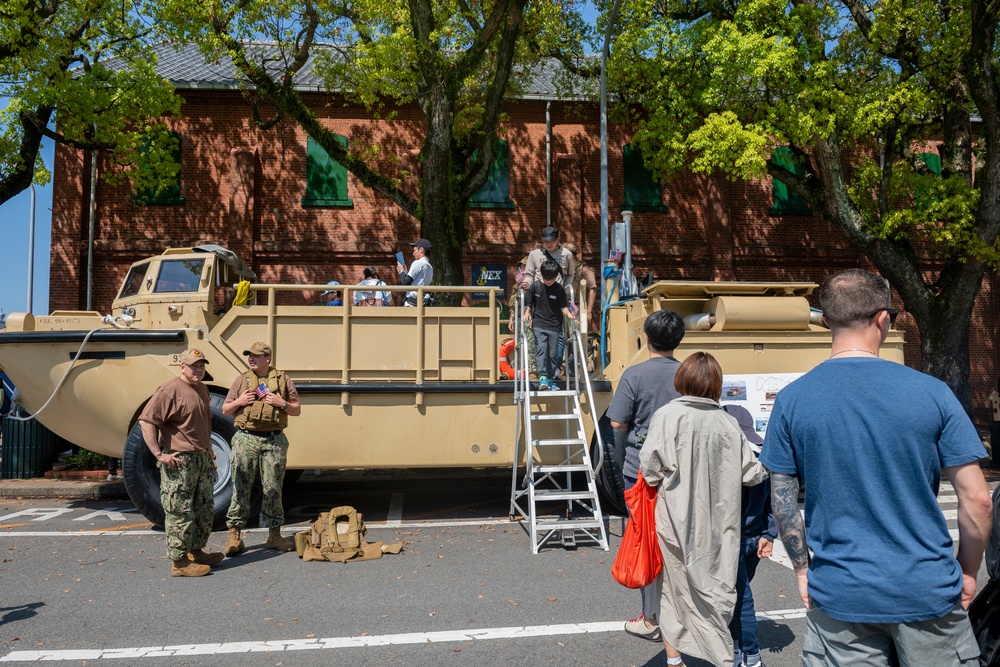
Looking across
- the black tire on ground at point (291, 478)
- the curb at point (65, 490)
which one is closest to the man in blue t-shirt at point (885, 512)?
the black tire on ground at point (291, 478)

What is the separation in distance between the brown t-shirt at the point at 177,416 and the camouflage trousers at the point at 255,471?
423mm

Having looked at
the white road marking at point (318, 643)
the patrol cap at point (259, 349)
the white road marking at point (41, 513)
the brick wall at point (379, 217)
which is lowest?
the white road marking at point (41, 513)

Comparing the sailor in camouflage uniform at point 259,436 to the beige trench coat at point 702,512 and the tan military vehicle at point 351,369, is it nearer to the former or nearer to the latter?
the tan military vehicle at point 351,369

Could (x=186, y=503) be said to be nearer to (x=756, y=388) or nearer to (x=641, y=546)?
(x=641, y=546)

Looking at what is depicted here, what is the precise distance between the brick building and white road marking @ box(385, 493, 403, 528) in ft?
33.0

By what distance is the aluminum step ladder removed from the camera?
670 centimetres

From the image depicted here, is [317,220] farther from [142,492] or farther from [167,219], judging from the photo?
[142,492]

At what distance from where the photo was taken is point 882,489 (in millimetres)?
2191

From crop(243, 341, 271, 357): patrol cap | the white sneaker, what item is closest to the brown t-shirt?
crop(243, 341, 271, 357): patrol cap

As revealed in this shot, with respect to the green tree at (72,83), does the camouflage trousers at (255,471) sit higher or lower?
lower

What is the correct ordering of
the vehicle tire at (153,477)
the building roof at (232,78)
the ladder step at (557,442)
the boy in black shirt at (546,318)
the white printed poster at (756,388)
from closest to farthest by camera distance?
1. the ladder step at (557,442)
2. the vehicle tire at (153,477)
3. the boy in black shirt at (546,318)
4. the white printed poster at (756,388)
5. the building roof at (232,78)

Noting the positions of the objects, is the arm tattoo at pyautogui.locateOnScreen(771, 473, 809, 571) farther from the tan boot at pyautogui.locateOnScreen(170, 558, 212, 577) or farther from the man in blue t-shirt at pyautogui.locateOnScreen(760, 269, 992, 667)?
the tan boot at pyautogui.locateOnScreen(170, 558, 212, 577)

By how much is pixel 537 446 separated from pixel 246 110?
14.6m

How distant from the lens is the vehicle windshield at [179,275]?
8.00 metres
